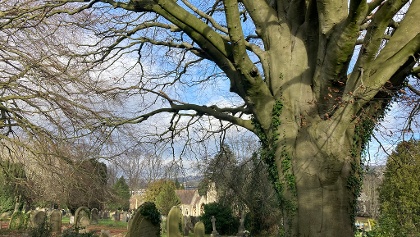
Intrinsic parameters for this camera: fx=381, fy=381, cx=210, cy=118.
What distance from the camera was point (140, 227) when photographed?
8945 mm

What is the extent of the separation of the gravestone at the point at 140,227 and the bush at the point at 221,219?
1726 centimetres

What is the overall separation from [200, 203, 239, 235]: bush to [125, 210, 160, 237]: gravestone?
56.6 ft

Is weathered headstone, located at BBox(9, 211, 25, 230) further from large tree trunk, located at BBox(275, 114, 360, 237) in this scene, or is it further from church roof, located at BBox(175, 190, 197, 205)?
church roof, located at BBox(175, 190, 197, 205)

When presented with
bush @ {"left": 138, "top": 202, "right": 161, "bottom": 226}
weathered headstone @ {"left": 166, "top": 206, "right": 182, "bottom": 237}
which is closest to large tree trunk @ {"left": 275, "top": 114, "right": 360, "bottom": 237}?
bush @ {"left": 138, "top": 202, "right": 161, "bottom": 226}

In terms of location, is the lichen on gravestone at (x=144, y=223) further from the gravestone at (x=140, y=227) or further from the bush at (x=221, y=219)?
the bush at (x=221, y=219)

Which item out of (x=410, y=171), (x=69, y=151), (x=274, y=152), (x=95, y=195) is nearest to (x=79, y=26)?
(x=69, y=151)

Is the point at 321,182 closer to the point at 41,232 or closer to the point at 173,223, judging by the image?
the point at 173,223

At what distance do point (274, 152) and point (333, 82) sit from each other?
4.20 feet

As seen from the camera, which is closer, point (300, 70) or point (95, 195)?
point (300, 70)

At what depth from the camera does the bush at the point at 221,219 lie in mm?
26047

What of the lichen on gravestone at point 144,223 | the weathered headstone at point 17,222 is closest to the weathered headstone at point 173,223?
the lichen on gravestone at point 144,223

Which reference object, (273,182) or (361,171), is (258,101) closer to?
(273,182)

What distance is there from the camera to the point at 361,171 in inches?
213

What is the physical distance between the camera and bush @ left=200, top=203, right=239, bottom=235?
85.5 ft
